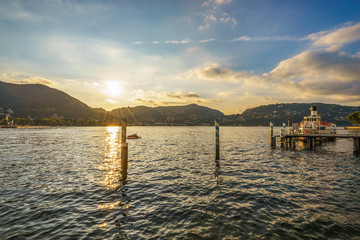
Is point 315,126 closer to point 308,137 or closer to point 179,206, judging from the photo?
point 308,137

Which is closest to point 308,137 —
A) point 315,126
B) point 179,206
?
point 315,126

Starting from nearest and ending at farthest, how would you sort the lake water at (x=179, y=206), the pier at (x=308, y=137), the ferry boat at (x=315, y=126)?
the lake water at (x=179, y=206), the pier at (x=308, y=137), the ferry boat at (x=315, y=126)

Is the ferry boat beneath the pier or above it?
above

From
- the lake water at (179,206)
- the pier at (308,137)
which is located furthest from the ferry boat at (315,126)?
the lake water at (179,206)

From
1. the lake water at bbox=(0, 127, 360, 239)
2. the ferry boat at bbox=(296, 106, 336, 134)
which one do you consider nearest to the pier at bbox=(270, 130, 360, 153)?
the ferry boat at bbox=(296, 106, 336, 134)

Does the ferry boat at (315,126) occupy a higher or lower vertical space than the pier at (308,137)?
higher

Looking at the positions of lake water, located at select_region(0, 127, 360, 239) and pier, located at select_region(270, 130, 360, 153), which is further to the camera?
pier, located at select_region(270, 130, 360, 153)

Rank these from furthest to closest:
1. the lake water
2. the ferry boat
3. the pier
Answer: the ferry boat
the pier
the lake water

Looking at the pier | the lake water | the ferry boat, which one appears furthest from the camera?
the ferry boat

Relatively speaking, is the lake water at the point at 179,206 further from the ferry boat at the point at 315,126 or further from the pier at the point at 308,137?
the ferry boat at the point at 315,126

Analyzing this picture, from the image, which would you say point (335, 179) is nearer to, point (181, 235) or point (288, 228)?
point (288, 228)

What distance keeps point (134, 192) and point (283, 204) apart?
10247 mm

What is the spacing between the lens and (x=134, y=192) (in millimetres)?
13617

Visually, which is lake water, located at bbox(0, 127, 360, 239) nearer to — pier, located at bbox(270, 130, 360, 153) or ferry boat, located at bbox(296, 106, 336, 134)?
pier, located at bbox(270, 130, 360, 153)
